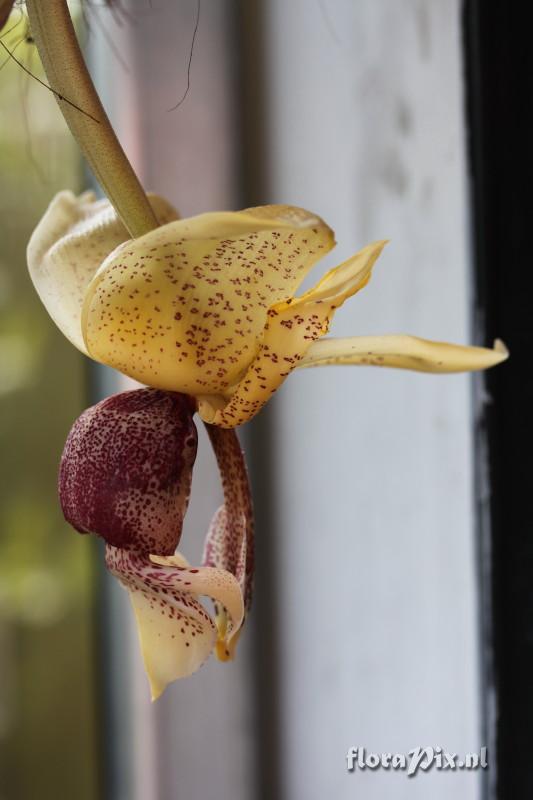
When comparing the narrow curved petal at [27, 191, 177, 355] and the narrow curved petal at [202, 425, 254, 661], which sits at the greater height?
the narrow curved petal at [27, 191, 177, 355]

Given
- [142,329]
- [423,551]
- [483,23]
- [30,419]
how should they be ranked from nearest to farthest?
Answer: [142,329]
[483,23]
[423,551]
[30,419]

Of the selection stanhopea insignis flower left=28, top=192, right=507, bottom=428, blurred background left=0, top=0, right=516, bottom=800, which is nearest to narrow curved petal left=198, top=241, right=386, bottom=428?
stanhopea insignis flower left=28, top=192, right=507, bottom=428

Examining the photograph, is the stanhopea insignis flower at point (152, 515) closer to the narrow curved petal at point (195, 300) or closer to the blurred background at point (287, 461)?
the narrow curved petal at point (195, 300)

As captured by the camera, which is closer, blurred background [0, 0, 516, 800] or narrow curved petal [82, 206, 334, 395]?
narrow curved petal [82, 206, 334, 395]

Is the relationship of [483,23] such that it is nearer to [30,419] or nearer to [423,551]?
[423,551]

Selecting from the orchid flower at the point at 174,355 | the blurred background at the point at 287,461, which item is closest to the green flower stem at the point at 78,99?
the orchid flower at the point at 174,355

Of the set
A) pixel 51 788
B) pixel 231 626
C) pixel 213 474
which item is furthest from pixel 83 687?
pixel 231 626

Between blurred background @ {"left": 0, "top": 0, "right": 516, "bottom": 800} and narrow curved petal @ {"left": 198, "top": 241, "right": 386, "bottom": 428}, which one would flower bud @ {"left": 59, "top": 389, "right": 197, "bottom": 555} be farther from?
blurred background @ {"left": 0, "top": 0, "right": 516, "bottom": 800}
